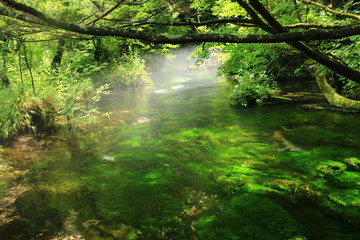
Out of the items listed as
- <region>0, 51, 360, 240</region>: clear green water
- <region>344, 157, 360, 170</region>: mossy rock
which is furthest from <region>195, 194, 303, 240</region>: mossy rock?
<region>344, 157, 360, 170</region>: mossy rock

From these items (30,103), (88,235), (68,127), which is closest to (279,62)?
(68,127)

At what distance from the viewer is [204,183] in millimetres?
4109

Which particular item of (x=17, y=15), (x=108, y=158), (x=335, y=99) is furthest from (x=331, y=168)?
(x=17, y=15)

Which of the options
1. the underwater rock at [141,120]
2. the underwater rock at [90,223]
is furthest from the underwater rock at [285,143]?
the underwater rock at [141,120]

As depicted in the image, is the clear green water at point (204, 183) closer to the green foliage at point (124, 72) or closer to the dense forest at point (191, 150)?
the dense forest at point (191, 150)

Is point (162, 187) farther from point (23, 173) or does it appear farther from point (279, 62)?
point (279, 62)

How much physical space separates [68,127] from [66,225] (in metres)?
5.00

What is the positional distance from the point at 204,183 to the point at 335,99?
6374 mm

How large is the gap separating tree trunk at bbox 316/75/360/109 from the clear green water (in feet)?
2.23

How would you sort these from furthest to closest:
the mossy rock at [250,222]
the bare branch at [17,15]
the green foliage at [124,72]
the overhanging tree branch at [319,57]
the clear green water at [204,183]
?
the green foliage at [124,72], the overhanging tree branch at [319,57], the clear green water at [204,183], the mossy rock at [250,222], the bare branch at [17,15]

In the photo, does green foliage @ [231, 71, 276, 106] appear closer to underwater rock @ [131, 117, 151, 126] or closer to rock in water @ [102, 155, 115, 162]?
underwater rock @ [131, 117, 151, 126]

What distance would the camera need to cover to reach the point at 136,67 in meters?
16.3

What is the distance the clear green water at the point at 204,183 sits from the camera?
9.96ft

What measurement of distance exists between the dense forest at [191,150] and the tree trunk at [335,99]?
1.4 inches
